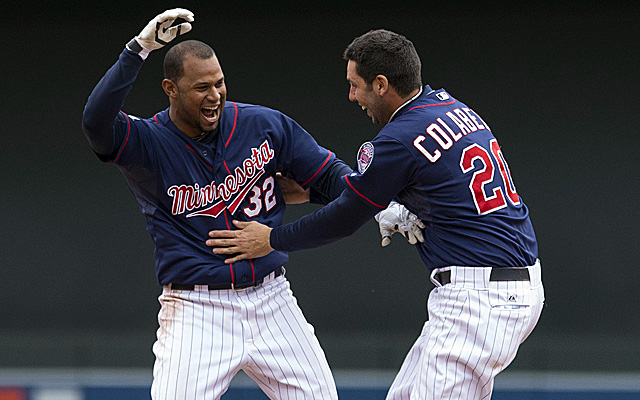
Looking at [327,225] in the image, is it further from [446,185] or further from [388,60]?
[388,60]

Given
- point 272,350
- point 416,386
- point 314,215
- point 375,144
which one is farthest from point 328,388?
point 375,144

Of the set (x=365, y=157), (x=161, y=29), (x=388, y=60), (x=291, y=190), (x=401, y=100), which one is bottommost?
(x=291, y=190)

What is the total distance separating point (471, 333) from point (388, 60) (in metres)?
0.81

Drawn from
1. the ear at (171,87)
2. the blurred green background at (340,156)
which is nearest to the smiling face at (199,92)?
the ear at (171,87)

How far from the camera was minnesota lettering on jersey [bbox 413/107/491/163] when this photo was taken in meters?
2.33

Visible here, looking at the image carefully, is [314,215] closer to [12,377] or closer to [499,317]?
[499,317]

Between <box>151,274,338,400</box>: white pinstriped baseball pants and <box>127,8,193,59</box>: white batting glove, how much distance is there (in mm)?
788

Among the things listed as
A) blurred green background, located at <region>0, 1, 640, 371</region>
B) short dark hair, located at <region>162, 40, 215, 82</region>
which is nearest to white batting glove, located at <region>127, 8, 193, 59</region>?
short dark hair, located at <region>162, 40, 215, 82</region>

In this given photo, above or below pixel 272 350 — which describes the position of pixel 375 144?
above

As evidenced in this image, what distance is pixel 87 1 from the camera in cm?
555

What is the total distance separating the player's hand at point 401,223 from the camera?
8.22 ft

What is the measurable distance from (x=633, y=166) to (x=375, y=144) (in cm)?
358

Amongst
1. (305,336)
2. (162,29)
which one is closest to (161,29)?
(162,29)

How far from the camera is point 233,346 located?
2693 mm
